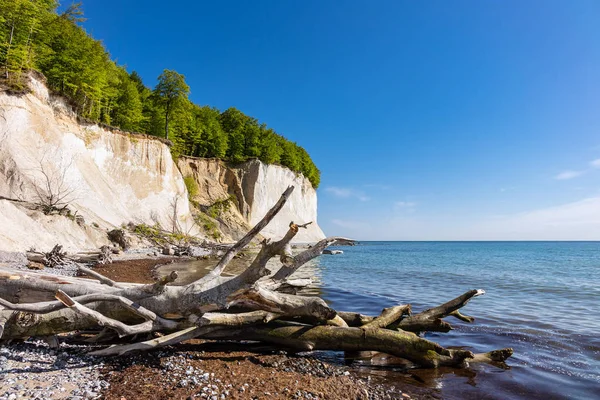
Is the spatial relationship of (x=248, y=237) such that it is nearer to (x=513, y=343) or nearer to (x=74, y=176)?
(x=513, y=343)

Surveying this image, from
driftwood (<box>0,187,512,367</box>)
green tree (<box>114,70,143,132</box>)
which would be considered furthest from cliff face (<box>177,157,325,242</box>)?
driftwood (<box>0,187,512,367</box>)

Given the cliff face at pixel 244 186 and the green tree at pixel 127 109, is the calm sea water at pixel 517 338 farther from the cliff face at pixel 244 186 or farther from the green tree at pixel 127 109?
the cliff face at pixel 244 186

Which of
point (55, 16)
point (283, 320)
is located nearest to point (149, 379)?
point (283, 320)

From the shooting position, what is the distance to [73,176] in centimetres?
2578

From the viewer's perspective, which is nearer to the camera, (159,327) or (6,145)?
(159,327)

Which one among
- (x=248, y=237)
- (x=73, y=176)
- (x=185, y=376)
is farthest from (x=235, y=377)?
(x=73, y=176)

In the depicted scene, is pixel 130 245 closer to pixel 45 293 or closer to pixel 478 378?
pixel 45 293

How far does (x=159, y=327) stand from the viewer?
5.03 m

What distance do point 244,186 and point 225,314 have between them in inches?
2114

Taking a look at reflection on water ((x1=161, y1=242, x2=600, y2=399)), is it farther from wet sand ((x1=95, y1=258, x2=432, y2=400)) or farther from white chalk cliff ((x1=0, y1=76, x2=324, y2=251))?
white chalk cliff ((x1=0, y1=76, x2=324, y2=251))

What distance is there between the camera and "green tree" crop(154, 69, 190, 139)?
45062 millimetres

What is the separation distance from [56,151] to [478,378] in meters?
30.1

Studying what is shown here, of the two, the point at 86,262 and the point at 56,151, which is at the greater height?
the point at 56,151

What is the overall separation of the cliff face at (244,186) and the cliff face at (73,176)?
12137mm
